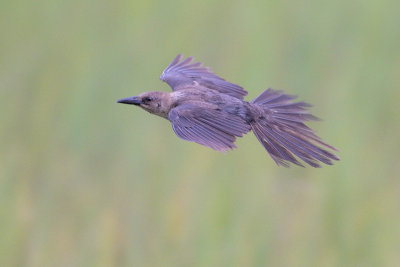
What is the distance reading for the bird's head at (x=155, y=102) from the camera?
4789 millimetres

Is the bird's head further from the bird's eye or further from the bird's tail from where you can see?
the bird's tail

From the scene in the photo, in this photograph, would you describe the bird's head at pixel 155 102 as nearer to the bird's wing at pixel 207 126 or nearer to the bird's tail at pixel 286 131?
the bird's wing at pixel 207 126

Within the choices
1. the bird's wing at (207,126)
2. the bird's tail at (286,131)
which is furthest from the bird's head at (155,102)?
the bird's tail at (286,131)

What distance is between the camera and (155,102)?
4.82 m

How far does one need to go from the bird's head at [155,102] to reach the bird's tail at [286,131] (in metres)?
0.52

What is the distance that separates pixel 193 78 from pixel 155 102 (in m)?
0.69

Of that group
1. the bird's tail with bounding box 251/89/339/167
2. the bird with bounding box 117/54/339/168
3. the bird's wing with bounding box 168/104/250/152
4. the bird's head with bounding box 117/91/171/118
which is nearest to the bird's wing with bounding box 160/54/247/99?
the bird with bounding box 117/54/339/168

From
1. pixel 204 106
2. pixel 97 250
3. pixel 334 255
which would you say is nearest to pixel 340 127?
pixel 334 255

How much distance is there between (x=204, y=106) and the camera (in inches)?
178

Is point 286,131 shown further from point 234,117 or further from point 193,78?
point 193,78

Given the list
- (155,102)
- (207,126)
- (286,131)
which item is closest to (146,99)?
(155,102)

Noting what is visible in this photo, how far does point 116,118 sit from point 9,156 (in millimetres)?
747

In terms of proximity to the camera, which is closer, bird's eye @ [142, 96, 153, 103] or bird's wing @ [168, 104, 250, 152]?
bird's wing @ [168, 104, 250, 152]

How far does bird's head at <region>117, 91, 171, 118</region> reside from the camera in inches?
189
